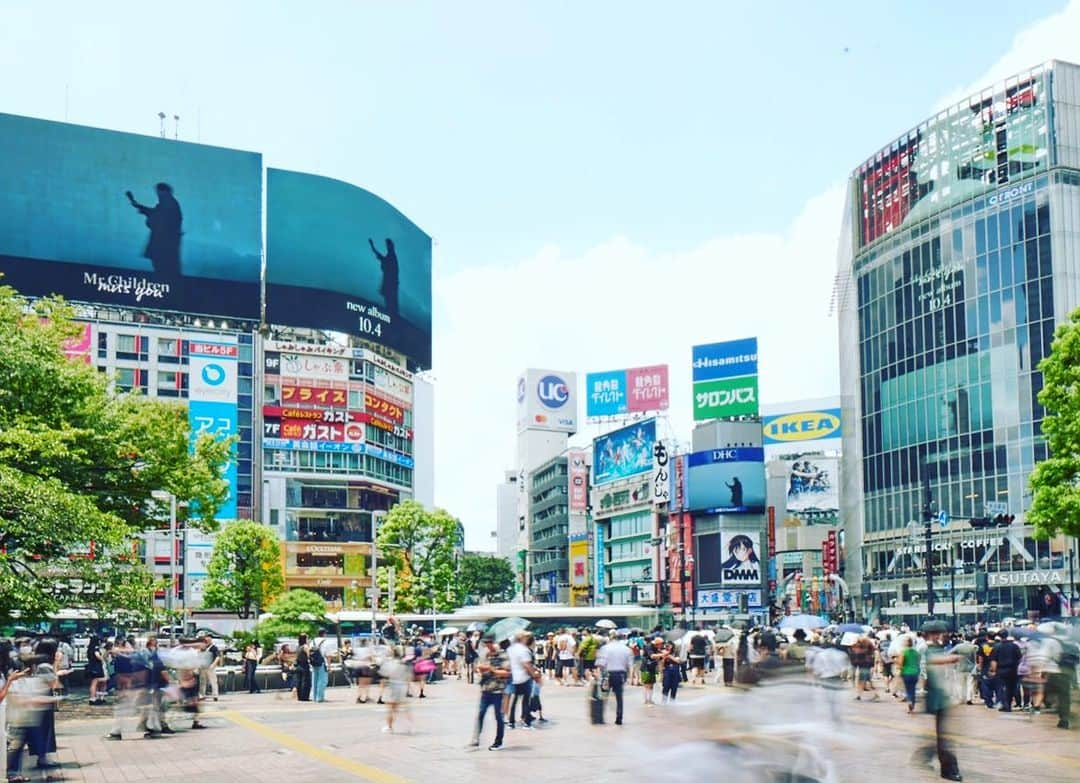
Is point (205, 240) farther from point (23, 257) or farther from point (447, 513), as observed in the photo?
point (447, 513)

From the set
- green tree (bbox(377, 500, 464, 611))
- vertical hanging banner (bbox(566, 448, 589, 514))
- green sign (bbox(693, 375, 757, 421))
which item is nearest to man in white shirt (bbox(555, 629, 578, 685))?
green tree (bbox(377, 500, 464, 611))

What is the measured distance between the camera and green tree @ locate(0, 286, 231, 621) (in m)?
27.6

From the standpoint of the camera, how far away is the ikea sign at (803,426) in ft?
412

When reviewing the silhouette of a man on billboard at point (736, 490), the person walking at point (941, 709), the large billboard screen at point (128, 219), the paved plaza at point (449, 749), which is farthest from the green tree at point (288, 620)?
the silhouette of a man on billboard at point (736, 490)

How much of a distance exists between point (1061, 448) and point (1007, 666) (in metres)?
13.8

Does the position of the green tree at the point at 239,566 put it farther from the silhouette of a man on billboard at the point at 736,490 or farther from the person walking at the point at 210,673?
the person walking at the point at 210,673

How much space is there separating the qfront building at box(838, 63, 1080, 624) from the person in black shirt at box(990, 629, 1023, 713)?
125 ft

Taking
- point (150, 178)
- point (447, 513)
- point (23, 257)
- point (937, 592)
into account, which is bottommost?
point (937, 592)

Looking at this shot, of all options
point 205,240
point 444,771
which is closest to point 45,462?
point 444,771

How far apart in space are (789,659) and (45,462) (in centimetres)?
2608

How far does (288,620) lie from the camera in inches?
1943

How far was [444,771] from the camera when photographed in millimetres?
16406

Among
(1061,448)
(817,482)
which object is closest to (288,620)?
(1061,448)

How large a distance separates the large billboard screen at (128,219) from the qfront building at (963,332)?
46.2m
